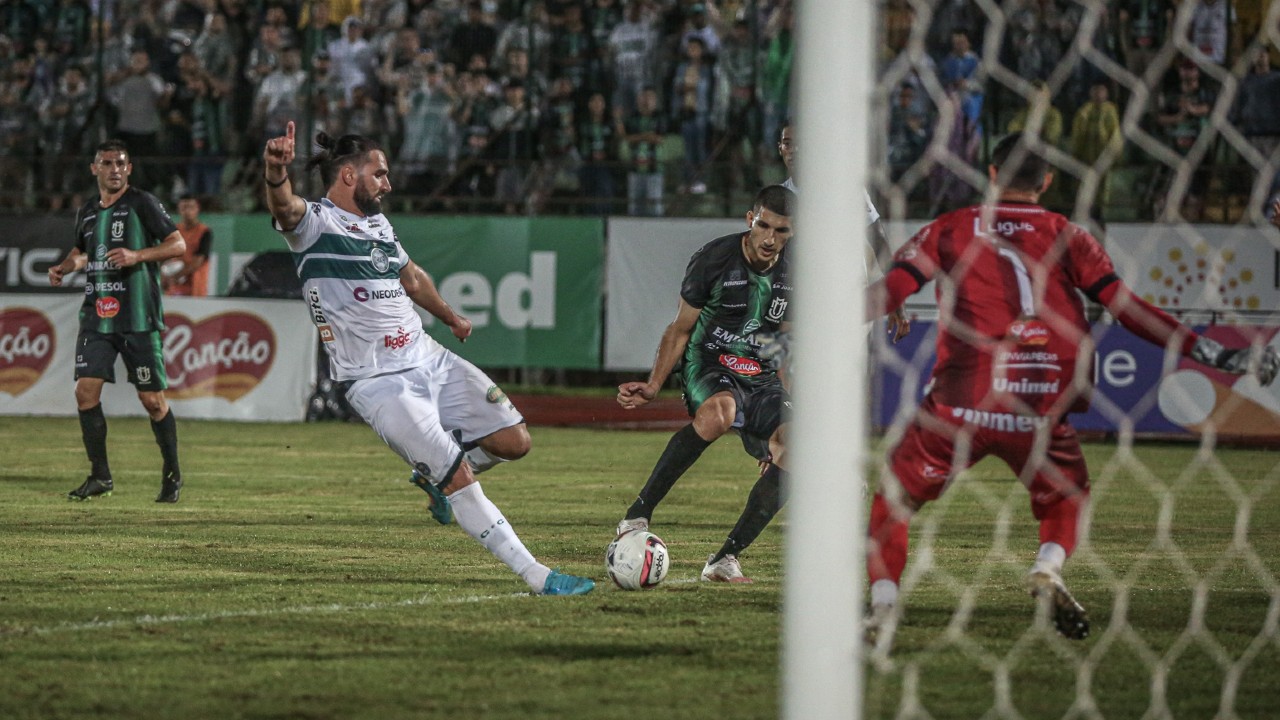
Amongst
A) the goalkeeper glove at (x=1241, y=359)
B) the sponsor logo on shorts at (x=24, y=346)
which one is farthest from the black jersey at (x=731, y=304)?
the sponsor logo on shorts at (x=24, y=346)

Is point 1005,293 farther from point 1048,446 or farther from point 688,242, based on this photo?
point 688,242

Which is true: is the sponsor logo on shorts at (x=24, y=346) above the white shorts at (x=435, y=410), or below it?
below

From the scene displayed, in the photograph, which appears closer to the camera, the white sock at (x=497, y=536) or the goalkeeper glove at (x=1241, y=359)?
the goalkeeper glove at (x=1241, y=359)

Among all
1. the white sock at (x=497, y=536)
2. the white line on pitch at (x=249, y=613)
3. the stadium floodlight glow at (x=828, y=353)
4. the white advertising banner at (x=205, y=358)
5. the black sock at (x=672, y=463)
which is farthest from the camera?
the white advertising banner at (x=205, y=358)

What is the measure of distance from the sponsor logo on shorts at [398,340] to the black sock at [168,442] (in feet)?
12.2

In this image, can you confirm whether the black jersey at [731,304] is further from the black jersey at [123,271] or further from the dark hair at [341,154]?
the black jersey at [123,271]

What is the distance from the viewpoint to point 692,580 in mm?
7082

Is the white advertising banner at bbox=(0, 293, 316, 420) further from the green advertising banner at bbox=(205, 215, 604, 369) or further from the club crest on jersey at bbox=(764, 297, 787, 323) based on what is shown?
the club crest on jersey at bbox=(764, 297, 787, 323)

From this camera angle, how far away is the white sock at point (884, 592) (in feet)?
17.8

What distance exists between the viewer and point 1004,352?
5504 mm

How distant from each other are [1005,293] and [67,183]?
56.6 ft

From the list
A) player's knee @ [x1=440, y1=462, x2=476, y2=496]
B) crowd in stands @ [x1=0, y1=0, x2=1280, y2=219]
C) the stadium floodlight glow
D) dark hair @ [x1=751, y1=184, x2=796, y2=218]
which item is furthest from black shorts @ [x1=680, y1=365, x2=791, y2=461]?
crowd in stands @ [x1=0, y1=0, x2=1280, y2=219]

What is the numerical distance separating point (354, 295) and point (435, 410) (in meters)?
0.64

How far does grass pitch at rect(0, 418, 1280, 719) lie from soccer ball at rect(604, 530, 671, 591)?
9 cm
